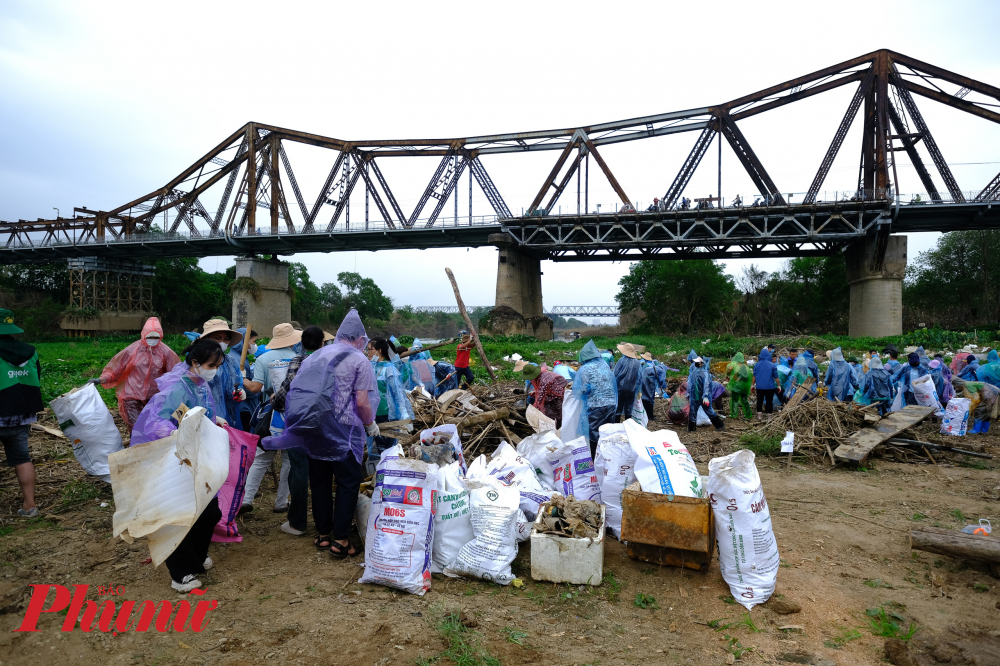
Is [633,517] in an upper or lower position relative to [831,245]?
lower

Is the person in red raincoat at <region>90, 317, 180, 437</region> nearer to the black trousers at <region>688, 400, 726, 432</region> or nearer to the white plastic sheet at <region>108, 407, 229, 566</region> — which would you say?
the white plastic sheet at <region>108, 407, 229, 566</region>

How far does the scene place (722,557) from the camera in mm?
3627

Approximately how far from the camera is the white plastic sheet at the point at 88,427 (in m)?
5.09

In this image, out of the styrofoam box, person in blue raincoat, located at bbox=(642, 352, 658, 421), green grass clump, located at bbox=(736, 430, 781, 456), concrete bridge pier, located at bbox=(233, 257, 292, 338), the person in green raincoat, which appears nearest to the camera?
the styrofoam box

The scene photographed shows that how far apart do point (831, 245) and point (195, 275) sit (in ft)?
170

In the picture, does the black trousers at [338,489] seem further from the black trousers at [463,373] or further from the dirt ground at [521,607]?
the black trousers at [463,373]

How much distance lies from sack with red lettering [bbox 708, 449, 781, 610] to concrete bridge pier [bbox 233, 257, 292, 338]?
122 ft

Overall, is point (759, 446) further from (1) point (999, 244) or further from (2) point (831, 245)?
(1) point (999, 244)

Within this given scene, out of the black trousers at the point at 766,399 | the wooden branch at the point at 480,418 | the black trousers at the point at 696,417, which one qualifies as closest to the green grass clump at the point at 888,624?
the wooden branch at the point at 480,418

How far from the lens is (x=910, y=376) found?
9.72 meters

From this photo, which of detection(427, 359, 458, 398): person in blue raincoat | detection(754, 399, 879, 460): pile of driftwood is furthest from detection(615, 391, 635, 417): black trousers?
detection(427, 359, 458, 398): person in blue raincoat

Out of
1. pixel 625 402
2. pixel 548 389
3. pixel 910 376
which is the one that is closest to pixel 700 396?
pixel 625 402

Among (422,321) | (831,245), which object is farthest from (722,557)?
(422,321)

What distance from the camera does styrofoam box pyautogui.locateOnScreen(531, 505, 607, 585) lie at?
3.62 metres
